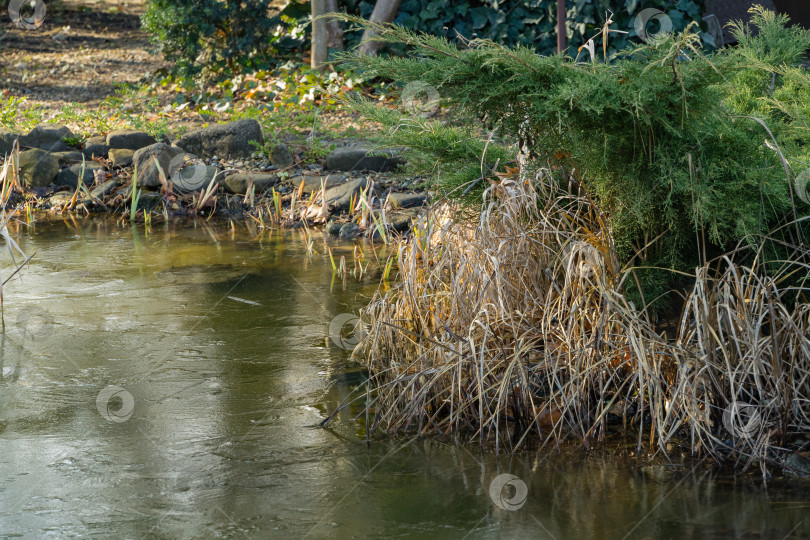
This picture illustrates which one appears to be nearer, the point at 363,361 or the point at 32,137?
the point at 363,361

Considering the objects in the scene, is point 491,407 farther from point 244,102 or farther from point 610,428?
point 244,102

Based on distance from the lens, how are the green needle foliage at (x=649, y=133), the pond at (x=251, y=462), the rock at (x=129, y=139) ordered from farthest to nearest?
the rock at (x=129, y=139) → the green needle foliage at (x=649, y=133) → the pond at (x=251, y=462)

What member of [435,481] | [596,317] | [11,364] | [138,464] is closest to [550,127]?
[596,317]

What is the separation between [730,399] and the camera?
373cm

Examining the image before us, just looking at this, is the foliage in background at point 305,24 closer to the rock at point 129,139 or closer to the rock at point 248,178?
the rock at point 129,139

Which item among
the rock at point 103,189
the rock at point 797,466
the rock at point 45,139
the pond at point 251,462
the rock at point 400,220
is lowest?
the pond at point 251,462

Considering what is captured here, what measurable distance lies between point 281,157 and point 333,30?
3.12m

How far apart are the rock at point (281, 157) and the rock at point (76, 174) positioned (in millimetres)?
1873

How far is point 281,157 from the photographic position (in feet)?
31.3

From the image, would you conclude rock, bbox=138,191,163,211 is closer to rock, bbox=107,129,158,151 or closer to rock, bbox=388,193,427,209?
rock, bbox=107,129,158,151

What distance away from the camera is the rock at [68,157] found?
972 cm

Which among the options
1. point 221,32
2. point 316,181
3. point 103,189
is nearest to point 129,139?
point 103,189

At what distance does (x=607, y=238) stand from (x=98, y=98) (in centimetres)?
984

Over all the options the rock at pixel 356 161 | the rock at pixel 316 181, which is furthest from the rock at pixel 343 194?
the rock at pixel 356 161
